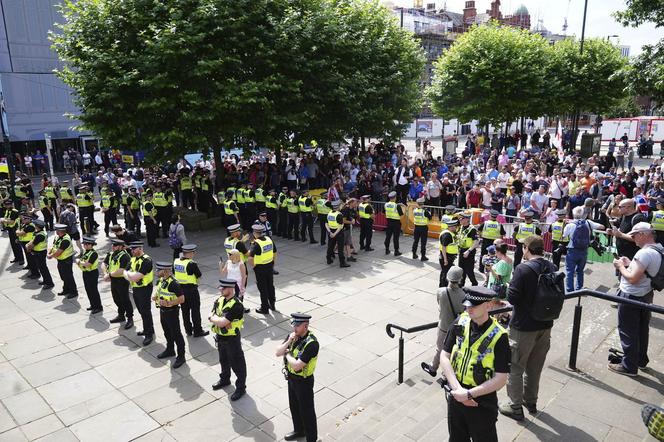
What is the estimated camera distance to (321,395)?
6.80 metres

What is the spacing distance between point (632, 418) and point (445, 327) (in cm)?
223

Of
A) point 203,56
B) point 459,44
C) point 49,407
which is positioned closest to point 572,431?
point 49,407

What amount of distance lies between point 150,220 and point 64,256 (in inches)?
185

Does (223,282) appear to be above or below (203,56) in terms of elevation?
below

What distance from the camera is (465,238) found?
33.9 feet

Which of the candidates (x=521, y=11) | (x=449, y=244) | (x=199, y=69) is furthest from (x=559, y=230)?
(x=521, y=11)

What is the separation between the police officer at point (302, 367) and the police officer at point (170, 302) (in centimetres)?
277

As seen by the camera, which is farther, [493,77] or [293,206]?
[493,77]

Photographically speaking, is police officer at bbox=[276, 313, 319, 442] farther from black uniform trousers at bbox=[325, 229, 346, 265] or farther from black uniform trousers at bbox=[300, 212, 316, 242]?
black uniform trousers at bbox=[300, 212, 316, 242]

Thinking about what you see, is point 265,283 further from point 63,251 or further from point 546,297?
point 546,297

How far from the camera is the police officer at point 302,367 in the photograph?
533 cm

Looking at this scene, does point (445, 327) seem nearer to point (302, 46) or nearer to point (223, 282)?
point (223, 282)

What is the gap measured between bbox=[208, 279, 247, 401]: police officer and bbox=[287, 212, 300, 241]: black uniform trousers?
917 centimetres

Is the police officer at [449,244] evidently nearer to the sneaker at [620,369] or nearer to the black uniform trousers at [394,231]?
the black uniform trousers at [394,231]
